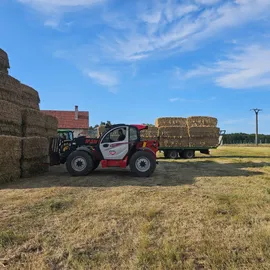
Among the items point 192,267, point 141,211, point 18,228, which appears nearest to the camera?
point 192,267

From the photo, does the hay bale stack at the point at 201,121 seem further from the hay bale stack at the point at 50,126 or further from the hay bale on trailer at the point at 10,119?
the hay bale on trailer at the point at 10,119

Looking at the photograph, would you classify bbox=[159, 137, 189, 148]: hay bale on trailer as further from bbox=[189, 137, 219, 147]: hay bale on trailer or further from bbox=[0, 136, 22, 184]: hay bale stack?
bbox=[0, 136, 22, 184]: hay bale stack

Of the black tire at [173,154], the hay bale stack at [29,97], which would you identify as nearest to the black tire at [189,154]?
the black tire at [173,154]

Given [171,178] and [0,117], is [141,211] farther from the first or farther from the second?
[0,117]

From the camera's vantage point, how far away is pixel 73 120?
1624 inches

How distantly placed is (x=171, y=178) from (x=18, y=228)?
19.7ft

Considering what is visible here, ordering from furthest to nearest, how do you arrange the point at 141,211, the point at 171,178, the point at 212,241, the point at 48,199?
the point at 171,178 → the point at 48,199 → the point at 141,211 → the point at 212,241

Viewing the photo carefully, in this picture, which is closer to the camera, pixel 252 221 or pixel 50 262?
pixel 50 262

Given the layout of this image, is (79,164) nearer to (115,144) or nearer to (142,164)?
(115,144)

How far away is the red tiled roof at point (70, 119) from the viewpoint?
40438mm

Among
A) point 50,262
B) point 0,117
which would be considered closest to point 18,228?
point 50,262

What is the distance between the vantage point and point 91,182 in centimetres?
881

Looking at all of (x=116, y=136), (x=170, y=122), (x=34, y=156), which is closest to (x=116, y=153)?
(x=116, y=136)

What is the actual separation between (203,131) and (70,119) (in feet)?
81.5
